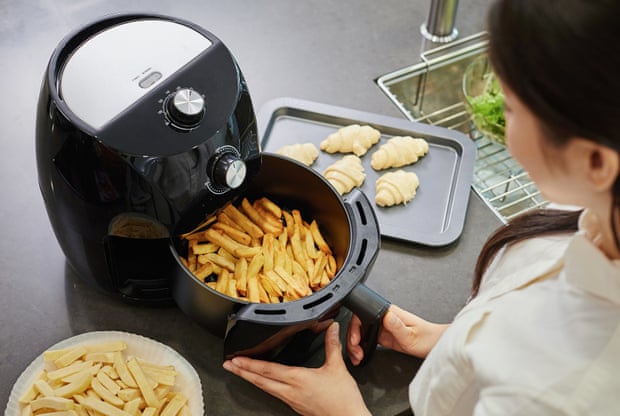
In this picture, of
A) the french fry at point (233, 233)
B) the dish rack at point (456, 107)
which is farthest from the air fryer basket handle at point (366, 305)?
the dish rack at point (456, 107)

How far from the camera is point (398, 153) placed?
1.38 meters

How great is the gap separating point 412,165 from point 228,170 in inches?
20.7

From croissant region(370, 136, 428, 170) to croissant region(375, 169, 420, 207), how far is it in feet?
0.10

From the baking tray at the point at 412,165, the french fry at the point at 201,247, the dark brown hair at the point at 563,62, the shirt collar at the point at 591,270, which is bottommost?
the baking tray at the point at 412,165

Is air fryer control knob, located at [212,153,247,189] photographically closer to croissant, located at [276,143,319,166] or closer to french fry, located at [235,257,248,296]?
french fry, located at [235,257,248,296]

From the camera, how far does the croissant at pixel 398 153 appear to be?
4.49ft

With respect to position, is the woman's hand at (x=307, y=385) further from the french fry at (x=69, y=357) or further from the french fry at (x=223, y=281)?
the french fry at (x=69, y=357)

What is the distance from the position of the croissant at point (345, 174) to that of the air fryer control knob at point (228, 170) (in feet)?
1.12

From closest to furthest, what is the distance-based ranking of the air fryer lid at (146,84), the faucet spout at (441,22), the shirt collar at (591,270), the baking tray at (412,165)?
1. the shirt collar at (591,270)
2. the air fryer lid at (146,84)
3. the baking tray at (412,165)
4. the faucet spout at (441,22)

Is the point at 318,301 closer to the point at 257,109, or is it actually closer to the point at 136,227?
the point at 136,227

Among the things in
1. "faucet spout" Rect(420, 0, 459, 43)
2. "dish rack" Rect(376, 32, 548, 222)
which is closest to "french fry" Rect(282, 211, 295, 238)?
"dish rack" Rect(376, 32, 548, 222)

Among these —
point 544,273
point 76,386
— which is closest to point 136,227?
point 76,386

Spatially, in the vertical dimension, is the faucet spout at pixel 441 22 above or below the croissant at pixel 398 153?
above

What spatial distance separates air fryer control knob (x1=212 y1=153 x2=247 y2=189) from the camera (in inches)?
38.2
